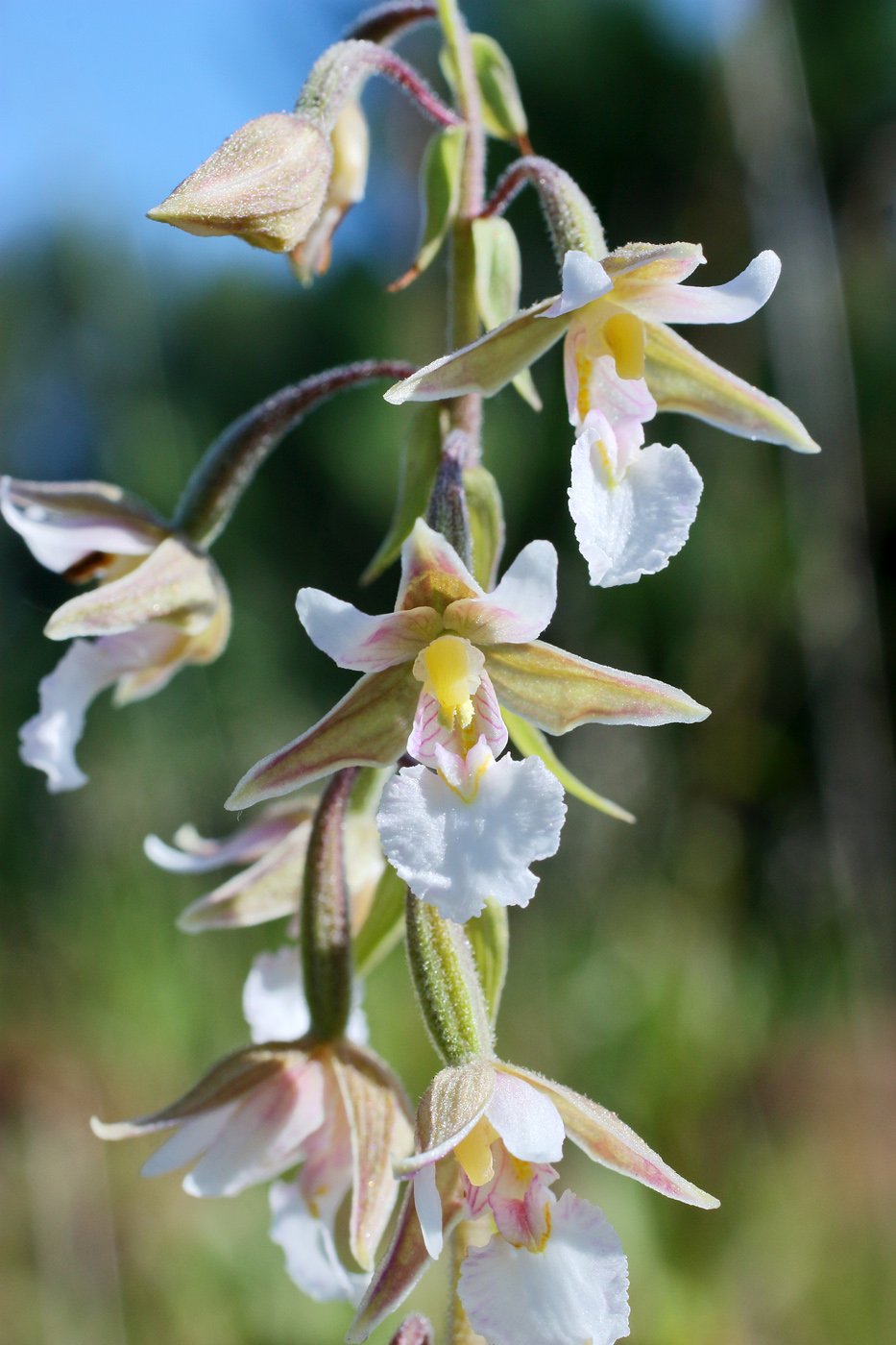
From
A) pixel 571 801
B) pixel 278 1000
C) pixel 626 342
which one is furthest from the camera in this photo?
pixel 571 801

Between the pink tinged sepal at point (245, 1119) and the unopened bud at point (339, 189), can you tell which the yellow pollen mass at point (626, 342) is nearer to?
the unopened bud at point (339, 189)

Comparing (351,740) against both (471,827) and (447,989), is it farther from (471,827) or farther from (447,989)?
(447,989)

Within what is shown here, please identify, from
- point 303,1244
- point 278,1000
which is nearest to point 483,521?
point 278,1000

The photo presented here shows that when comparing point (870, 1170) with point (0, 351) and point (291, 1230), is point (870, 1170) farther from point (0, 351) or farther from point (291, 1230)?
point (0, 351)

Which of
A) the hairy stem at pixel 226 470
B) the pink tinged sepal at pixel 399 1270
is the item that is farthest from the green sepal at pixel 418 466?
the pink tinged sepal at pixel 399 1270

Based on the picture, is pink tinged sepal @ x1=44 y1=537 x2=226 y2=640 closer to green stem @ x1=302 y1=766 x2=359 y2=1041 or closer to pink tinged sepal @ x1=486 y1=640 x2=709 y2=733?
green stem @ x1=302 y1=766 x2=359 y2=1041

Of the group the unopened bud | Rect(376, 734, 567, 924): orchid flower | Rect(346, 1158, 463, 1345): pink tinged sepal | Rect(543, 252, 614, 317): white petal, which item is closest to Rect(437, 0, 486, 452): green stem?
the unopened bud
